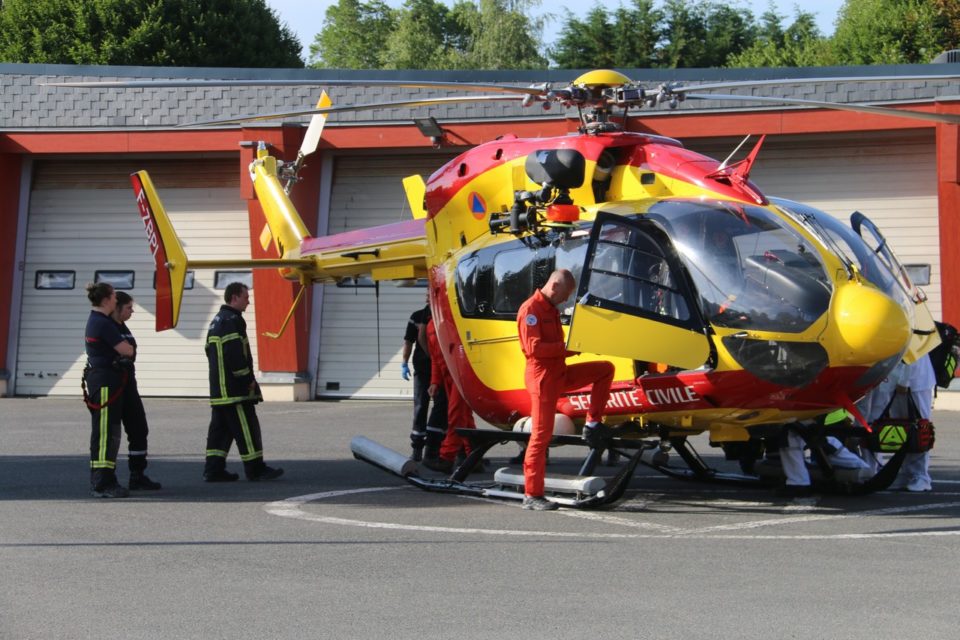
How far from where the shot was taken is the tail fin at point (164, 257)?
12289mm

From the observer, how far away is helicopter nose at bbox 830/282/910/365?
8.12 metres

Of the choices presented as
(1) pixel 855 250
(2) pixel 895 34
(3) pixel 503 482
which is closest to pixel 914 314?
(1) pixel 855 250

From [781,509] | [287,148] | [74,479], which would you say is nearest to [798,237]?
[781,509]

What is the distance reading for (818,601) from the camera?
604cm

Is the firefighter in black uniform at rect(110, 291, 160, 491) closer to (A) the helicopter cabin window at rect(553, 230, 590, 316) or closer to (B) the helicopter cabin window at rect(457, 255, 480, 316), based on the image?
(B) the helicopter cabin window at rect(457, 255, 480, 316)

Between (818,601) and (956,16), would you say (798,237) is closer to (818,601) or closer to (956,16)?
(818,601)

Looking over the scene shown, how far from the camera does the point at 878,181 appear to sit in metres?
19.2

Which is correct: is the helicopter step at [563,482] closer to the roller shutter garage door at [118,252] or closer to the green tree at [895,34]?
the roller shutter garage door at [118,252]

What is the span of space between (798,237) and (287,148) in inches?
537

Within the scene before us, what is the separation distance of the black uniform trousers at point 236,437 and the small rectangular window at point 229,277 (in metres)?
10.9

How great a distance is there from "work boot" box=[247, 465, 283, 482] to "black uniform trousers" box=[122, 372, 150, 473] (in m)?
1.04

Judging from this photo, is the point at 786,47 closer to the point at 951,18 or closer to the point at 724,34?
the point at 724,34

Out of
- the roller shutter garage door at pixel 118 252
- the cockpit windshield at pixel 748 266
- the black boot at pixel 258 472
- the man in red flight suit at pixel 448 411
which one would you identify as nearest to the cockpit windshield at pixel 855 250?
the cockpit windshield at pixel 748 266

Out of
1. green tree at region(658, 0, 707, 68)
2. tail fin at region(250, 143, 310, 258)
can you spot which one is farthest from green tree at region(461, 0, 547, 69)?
tail fin at region(250, 143, 310, 258)
